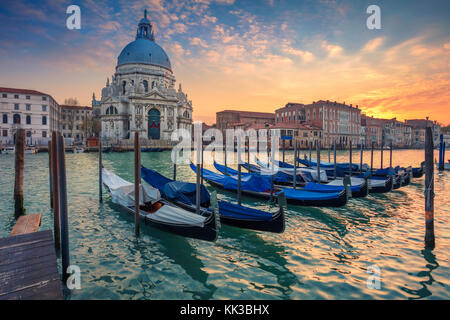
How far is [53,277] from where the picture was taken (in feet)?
10.8

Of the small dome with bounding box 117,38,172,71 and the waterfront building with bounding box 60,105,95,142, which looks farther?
the waterfront building with bounding box 60,105,95,142

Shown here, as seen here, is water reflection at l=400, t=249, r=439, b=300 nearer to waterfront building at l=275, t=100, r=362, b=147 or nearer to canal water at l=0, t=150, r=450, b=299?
canal water at l=0, t=150, r=450, b=299

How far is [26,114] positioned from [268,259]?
4739cm

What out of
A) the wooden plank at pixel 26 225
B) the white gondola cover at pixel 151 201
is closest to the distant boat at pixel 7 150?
the white gondola cover at pixel 151 201

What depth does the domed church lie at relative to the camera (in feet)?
145

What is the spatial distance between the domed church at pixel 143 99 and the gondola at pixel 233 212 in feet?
123

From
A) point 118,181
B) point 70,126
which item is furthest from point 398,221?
point 70,126

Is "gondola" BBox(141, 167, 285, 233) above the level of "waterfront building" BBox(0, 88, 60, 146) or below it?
below

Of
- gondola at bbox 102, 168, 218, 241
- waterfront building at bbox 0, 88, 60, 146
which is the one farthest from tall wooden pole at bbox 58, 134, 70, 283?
waterfront building at bbox 0, 88, 60, 146

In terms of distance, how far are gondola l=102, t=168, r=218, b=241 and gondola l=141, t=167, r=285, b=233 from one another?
0.32 m

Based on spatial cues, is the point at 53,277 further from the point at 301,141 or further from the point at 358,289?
the point at 301,141

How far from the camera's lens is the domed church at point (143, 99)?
44188mm

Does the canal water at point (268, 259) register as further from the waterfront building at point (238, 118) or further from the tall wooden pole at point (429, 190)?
the waterfront building at point (238, 118)

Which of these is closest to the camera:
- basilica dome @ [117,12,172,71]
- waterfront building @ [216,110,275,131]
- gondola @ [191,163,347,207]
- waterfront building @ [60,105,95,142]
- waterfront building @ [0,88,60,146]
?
gondola @ [191,163,347,207]
